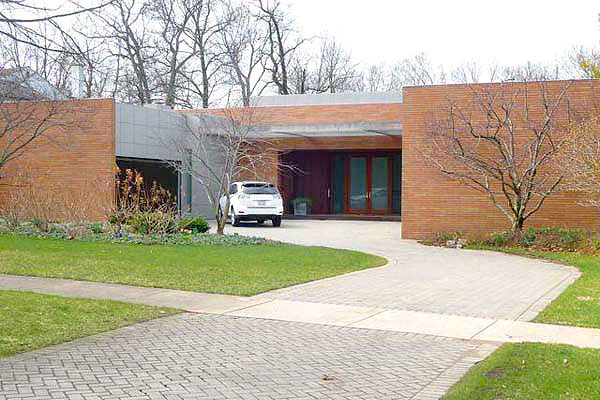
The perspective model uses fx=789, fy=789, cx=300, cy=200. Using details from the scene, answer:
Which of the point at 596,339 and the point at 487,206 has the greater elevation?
the point at 487,206

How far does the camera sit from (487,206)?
72.4ft

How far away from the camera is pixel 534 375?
6.51 m

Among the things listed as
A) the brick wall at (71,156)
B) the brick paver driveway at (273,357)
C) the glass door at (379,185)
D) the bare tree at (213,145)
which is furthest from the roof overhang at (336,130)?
the brick paver driveway at (273,357)

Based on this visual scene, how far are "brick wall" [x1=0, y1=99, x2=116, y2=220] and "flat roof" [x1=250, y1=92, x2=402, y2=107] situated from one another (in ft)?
32.4

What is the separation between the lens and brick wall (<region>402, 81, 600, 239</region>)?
70.6 feet

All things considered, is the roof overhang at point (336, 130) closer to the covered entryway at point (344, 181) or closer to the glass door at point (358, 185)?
the covered entryway at point (344, 181)

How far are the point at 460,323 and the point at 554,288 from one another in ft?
12.5

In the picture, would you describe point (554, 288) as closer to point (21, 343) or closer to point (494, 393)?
point (494, 393)

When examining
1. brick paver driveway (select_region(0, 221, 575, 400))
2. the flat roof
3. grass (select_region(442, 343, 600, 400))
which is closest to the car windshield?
the flat roof

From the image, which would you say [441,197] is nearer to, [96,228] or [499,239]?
[499,239]

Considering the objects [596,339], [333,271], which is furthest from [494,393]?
[333,271]

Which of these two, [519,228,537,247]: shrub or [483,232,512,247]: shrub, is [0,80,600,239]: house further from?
[519,228,537,247]: shrub

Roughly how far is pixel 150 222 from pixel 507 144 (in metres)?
9.88

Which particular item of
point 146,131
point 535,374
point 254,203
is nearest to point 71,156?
point 146,131
